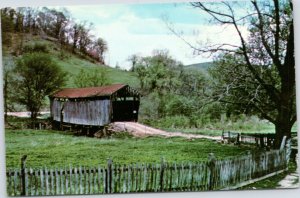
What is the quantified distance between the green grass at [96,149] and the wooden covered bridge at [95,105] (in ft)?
0.49

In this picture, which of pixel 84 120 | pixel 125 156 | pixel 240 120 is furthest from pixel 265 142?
pixel 84 120

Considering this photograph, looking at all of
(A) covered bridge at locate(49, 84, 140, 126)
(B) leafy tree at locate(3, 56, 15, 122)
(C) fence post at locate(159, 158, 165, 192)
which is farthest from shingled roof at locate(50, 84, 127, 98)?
(C) fence post at locate(159, 158, 165, 192)

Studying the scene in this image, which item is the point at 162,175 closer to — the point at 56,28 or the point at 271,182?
the point at 271,182

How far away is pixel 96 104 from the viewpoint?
4969mm

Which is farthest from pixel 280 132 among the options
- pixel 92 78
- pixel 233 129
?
pixel 92 78

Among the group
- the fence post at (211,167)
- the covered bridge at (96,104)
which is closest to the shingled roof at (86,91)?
the covered bridge at (96,104)

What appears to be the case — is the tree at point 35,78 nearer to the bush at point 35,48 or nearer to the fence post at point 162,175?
the bush at point 35,48

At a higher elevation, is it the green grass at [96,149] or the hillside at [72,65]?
the hillside at [72,65]

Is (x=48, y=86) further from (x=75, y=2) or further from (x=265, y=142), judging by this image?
(x=265, y=142)

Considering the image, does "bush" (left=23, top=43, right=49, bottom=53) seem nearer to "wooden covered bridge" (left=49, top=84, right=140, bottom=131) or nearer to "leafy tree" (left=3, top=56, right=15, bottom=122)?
"leafy tree" (left=3, top=56, right=15, bottom=122)

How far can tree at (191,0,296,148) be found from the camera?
4918mm

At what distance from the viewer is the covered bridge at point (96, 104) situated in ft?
16.1

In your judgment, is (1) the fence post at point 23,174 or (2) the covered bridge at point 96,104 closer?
(1) the fence post at point 23,174

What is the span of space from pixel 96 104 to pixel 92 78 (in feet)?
0.82
